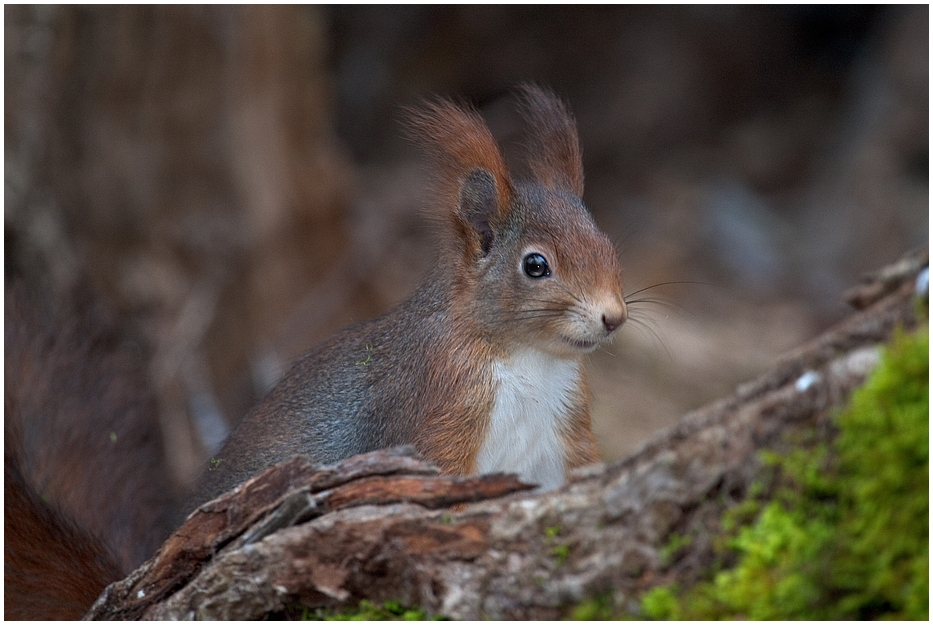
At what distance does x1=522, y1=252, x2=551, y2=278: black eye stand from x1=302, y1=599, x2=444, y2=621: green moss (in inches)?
45.0

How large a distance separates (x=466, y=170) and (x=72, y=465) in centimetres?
155

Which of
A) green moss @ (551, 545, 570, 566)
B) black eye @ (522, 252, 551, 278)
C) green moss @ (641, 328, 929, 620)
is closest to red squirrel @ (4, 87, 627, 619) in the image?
black eye @ (522, 252, 551, 278)

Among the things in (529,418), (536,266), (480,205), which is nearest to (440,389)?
(529,418)

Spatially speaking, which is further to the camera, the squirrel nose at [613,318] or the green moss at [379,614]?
the squirrel nose at [613,318]

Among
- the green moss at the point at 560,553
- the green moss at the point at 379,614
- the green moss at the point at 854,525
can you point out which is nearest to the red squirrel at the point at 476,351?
the green moss at the point at 379,614

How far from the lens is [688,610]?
1.31 metres

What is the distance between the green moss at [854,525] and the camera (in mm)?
1201

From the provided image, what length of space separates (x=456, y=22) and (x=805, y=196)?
3270 millimetres

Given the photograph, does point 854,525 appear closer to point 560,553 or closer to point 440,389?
point 560,553

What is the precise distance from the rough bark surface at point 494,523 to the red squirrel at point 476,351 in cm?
65

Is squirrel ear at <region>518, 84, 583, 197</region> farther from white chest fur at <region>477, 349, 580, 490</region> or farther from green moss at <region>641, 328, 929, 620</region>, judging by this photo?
green moss at <region>641, 328, 929, 620</region>

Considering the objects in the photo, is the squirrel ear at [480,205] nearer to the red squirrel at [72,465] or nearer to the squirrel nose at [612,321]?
the squirrel nose at [612,321]

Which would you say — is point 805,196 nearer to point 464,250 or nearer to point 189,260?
point 189,260

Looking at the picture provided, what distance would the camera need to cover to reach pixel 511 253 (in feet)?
8.46
